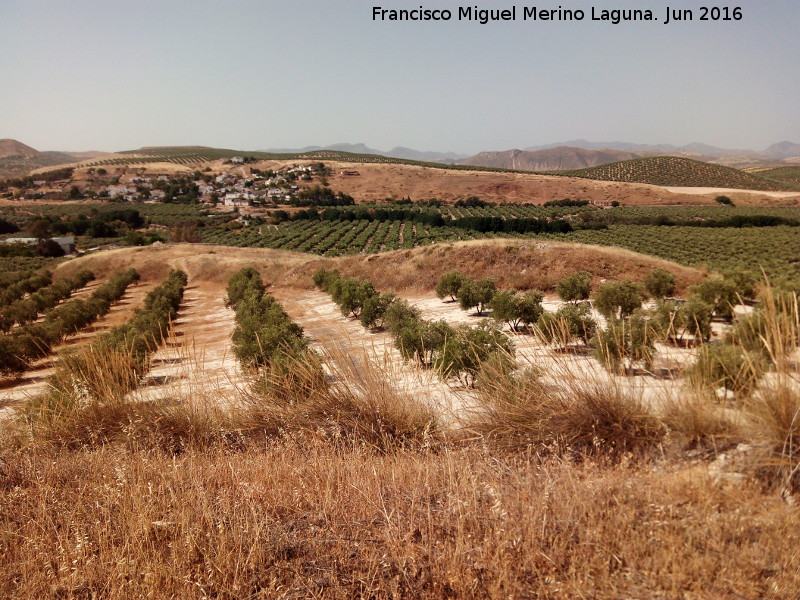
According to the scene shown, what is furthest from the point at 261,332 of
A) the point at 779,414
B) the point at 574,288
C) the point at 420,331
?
the point at 574,288

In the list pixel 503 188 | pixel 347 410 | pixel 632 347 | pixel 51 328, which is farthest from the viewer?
pixel 503 188

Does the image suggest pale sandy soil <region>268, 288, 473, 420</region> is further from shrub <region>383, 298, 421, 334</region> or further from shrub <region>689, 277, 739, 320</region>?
shrub <region>689, 277, 739, 320</region>

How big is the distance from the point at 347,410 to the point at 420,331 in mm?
7310

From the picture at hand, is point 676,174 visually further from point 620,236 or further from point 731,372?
point 731,372

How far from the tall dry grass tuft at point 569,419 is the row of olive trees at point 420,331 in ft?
7.45

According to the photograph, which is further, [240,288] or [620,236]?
[620,236]

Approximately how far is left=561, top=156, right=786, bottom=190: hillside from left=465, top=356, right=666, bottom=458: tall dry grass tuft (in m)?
134

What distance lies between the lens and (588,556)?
196 centimetres

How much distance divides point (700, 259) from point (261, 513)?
151ft

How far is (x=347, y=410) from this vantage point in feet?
12.3

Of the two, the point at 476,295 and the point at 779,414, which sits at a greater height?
the point at 779,414

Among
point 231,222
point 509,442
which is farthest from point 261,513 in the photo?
point 231,222

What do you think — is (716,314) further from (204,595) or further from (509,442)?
(204,595)

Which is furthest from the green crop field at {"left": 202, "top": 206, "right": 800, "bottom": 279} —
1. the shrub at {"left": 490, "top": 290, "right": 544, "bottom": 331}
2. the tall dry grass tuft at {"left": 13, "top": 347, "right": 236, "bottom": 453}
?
the tall dry grass tuft at {"left": 13, "top": 347, "right": 236, "bottom": 453}
